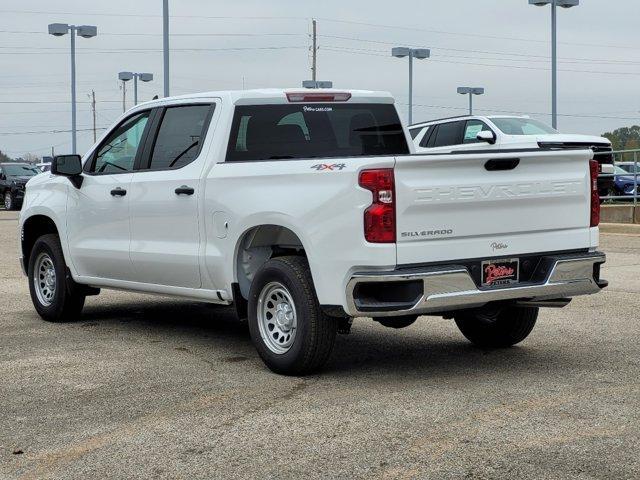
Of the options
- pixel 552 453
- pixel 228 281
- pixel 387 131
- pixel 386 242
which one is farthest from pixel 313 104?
pixel 552 453

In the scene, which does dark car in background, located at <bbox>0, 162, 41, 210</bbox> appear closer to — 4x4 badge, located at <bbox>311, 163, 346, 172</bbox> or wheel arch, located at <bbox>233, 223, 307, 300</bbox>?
wheel arch, located at <bbox>233, 223, 307, 300</bbox>

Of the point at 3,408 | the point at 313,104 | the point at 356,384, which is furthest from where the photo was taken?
the point at 313,104

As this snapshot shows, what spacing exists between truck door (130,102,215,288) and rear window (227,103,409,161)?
1.07 feet

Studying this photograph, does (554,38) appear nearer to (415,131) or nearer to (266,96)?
(415,131)

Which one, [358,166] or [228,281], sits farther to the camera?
[228,281]

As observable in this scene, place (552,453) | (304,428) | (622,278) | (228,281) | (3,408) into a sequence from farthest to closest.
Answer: (622,278)
(228,281)
(3,408)
(304,428)
(552,453)

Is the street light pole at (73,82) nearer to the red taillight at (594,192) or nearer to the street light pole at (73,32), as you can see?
the street light pole at (73,32)

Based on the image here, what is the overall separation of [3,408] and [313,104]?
3287 millimetres

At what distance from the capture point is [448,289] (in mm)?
6801

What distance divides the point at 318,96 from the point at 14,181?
3408 centimetres

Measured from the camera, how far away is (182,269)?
27.2 ft

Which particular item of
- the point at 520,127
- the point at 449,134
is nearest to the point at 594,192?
the point at 449,134

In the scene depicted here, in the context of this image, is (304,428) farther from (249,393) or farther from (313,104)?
(313,104)

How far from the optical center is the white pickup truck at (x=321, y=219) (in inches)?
265
